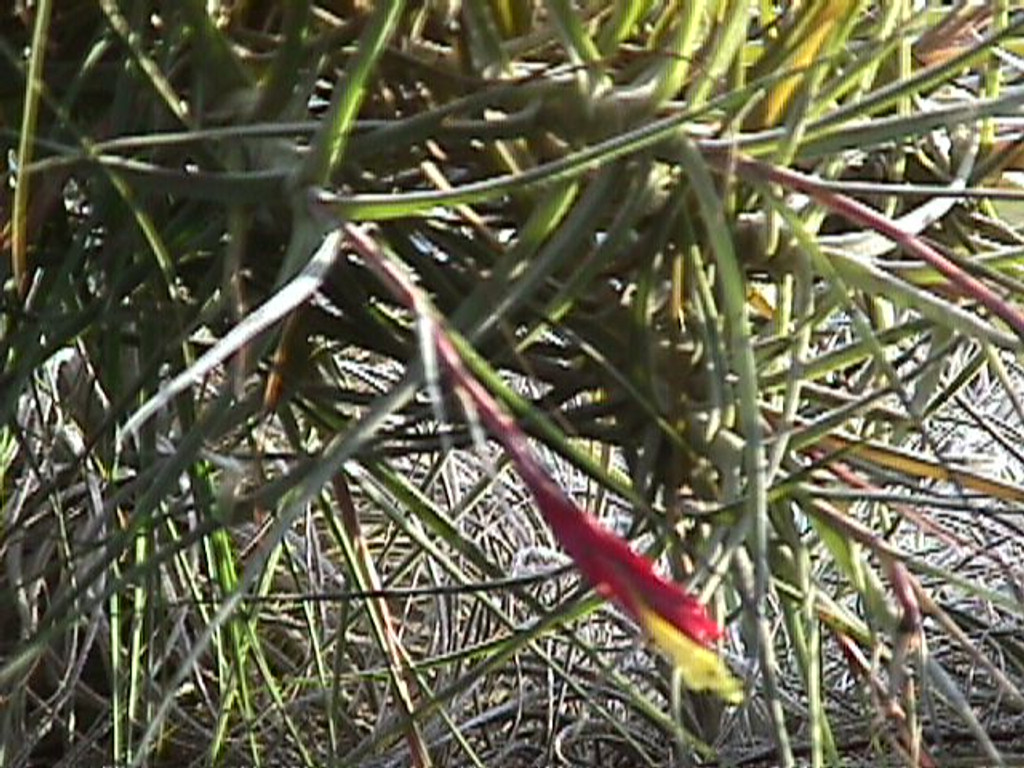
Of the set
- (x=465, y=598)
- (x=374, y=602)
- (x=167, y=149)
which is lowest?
(x=465, y=598)

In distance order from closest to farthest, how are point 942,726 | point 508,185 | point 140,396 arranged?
point 508,185 < point 140,396 < point 942,726

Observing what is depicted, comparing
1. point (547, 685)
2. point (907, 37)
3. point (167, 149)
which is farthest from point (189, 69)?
point (547, 685)

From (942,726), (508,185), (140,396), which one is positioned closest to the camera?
(508,185)

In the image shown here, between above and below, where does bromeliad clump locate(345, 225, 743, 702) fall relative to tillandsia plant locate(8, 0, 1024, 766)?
above

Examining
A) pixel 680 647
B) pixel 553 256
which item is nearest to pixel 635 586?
pixel 680 647

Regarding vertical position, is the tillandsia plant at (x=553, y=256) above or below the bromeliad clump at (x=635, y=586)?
below

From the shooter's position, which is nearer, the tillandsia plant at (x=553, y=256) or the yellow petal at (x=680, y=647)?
the yellow petal at (x=680, y=647)

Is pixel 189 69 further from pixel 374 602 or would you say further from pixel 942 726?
pixel 942 726

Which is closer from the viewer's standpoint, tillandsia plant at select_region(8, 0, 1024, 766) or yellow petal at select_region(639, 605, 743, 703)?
yellow petal at select_region(639, 605, 743, 703)

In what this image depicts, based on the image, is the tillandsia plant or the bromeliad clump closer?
the bromeliad clump

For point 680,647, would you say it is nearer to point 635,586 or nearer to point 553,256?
point 635,586

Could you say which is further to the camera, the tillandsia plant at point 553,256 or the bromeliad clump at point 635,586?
the tillandsia plant at point 553,256
